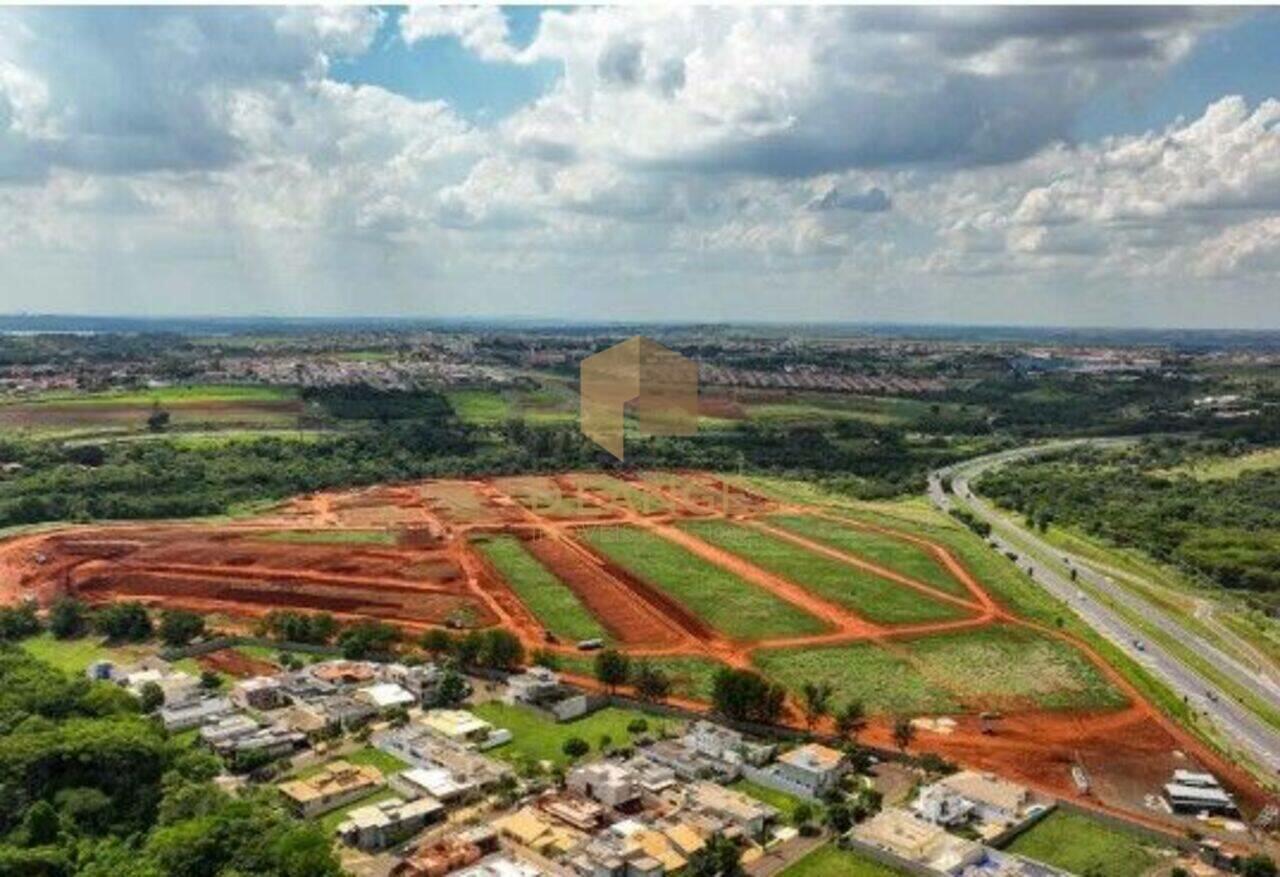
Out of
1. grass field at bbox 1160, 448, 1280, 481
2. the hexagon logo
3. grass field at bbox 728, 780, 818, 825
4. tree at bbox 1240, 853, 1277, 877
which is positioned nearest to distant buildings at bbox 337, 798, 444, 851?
grass field at bbox 728, 780, 818, 825

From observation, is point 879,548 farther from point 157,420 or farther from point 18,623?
point 157,420

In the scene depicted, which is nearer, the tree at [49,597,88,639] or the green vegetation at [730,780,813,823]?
the green vegetation at [730,780,813,823]

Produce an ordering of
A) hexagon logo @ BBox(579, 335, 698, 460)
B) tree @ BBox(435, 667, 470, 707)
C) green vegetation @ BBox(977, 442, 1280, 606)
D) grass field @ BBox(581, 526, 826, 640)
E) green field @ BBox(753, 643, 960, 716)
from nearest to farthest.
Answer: tree @ BBox(435, 667, 470, 707) < green field @ BBox(753, 643, 960, 716) < grass field @ BBox(581, 526, 826, 640) < green vegetation @ BBox(977, 442, 1280, 606) < hexagon logo @ BBox(579, 335, 698, 460)

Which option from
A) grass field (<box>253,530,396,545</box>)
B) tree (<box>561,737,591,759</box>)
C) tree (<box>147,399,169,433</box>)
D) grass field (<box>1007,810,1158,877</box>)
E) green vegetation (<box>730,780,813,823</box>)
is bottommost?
grass field (<box>1007,810,1158,877</box>)

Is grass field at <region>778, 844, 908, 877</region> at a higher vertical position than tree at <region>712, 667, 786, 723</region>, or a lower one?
lower

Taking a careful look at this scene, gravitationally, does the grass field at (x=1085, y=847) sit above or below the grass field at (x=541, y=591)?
below

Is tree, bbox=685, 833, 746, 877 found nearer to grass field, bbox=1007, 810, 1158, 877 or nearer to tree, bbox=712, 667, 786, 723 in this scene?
grass field, bbox=1007, 810, 1158, 877

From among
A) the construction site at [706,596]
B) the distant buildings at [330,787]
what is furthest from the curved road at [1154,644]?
the distant buildings at [330,787]

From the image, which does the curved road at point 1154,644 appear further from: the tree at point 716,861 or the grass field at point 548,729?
the grass field at point 548,729
